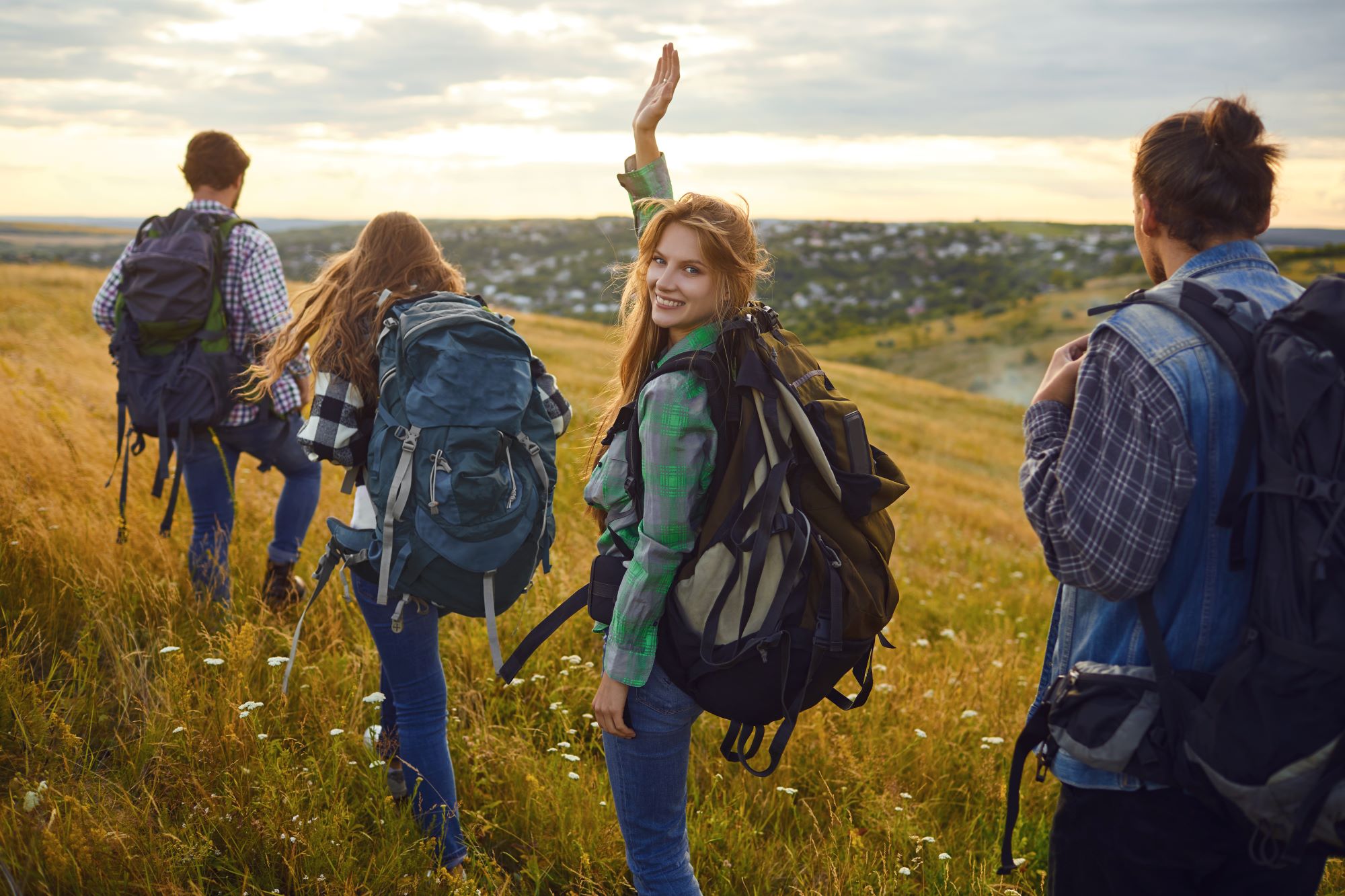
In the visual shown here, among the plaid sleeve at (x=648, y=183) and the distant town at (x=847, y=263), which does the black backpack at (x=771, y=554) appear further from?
the distant town at (x=847, y=263)

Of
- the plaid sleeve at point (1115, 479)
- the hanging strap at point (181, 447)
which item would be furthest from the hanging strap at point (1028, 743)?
the hanging strap at point (181, 447)

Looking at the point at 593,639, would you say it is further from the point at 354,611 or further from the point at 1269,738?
the point at 1269,738

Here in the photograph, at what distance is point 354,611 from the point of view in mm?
4891

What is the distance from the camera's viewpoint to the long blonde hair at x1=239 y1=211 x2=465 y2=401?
321 cm

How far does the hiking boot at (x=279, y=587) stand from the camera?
4914mm

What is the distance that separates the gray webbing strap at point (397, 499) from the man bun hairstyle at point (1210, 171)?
7.38 ft

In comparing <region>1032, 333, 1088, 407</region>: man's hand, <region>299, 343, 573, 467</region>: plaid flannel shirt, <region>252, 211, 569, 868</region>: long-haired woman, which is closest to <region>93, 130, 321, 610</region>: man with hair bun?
<region>252, 211, 569, 868</region>: long-haired woman

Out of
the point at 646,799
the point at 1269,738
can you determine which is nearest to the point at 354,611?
the point at 646,799

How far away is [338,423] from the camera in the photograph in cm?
319

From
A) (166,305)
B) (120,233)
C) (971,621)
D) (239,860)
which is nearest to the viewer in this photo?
(239,860)

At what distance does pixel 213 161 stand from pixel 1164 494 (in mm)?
4713

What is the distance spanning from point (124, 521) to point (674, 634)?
4024 millimetres

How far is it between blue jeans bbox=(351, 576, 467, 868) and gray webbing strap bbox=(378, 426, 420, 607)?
16cm

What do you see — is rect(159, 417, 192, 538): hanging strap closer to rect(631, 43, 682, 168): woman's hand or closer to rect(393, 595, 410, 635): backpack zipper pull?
rect(393, 595, 410, 635): backpack zipper pull
